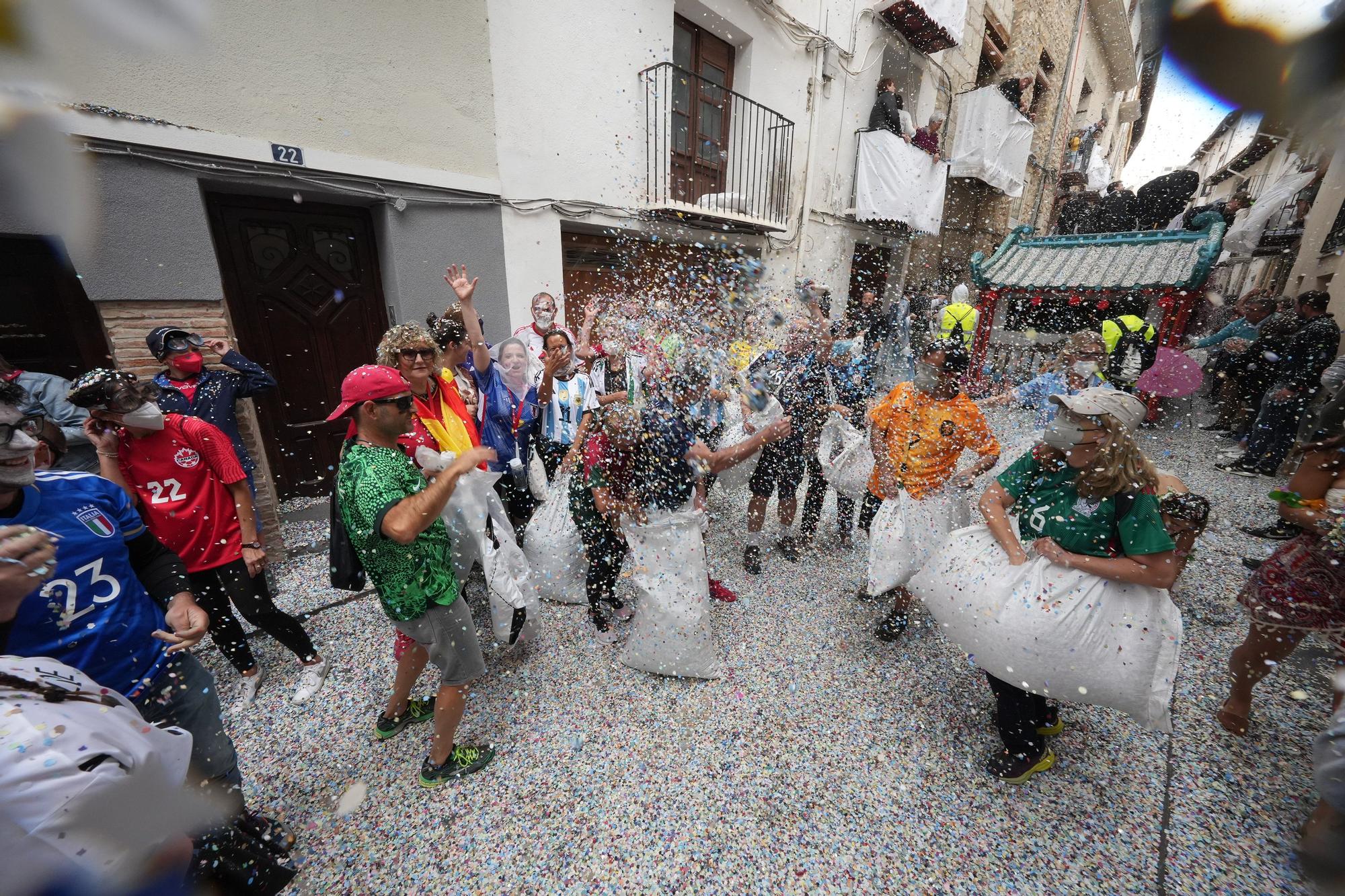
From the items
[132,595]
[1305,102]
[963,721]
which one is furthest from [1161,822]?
[132,595]

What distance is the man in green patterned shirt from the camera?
156cm

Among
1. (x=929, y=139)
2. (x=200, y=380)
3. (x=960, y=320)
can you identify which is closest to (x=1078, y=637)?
(x=200, y=380)

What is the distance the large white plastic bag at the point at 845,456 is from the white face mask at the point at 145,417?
3.72 metres

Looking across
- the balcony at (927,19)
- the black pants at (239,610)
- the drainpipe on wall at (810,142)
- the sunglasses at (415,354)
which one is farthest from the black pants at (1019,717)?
the balcony at (927,19)

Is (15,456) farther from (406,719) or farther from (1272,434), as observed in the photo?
(1272,434)

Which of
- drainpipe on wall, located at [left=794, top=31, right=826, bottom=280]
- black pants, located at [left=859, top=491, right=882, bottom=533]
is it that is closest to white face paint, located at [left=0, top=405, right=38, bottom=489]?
black pants, located at [left=859, top=491, right=882, bottom=533]

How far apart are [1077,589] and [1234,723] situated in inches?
57.4

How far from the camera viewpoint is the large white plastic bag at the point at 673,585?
2400mm

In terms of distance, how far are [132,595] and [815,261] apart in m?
9.03

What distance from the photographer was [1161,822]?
1.89m

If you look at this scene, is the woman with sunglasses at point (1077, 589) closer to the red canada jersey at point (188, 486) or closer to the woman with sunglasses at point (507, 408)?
the woman with sunglasses at point (507, 408)

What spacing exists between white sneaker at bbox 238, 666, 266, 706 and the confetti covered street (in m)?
0.07

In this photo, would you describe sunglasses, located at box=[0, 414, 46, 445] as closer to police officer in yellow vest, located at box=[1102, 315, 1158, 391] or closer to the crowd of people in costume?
the crowd of people in costume

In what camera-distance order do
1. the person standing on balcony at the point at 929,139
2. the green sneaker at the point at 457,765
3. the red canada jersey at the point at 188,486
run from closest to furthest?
the green sneaker at the point at 457,765 < the red canada jersey at the point at 188,486 < the person standing on balcony at the point at 929,139
